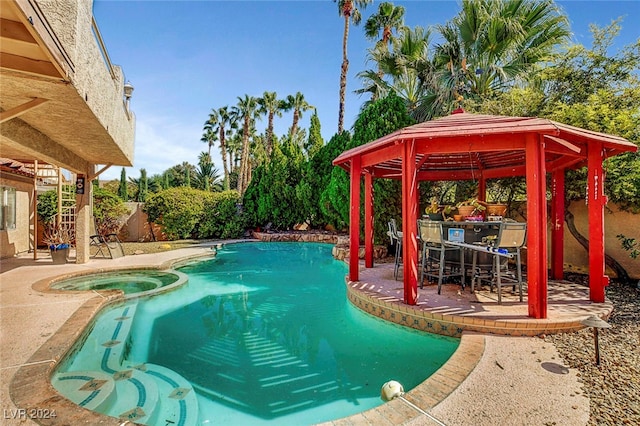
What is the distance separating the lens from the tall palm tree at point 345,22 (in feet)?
66.9

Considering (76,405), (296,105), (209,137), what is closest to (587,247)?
(76,405)

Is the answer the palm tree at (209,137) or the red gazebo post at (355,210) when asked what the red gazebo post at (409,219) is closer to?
the red gazebo post at (355,210)

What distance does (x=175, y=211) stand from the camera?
1759cm

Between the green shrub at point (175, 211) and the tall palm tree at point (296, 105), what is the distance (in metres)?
14.0

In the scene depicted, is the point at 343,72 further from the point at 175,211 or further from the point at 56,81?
the point at 56,81

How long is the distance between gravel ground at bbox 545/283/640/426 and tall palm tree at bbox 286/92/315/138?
27187mm

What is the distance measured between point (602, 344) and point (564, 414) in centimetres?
202

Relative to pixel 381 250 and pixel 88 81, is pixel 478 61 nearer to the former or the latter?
pixel 381 250

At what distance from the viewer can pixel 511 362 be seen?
3318mm

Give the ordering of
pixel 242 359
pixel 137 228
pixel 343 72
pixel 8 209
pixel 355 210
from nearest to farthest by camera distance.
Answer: pixel 242 359 → pixel 355 210 → pixel 8 209 → pixel 137 228 → pixel 343 72

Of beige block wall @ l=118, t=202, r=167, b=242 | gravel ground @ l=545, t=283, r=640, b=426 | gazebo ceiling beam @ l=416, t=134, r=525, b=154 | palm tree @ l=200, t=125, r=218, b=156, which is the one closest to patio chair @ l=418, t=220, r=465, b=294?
gazebo ceiling beam @ l=416, t=134, r=525, b=154

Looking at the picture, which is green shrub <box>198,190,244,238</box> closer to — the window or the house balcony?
the window

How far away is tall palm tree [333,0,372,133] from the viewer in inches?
803

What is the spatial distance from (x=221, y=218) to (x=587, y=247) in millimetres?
16762
